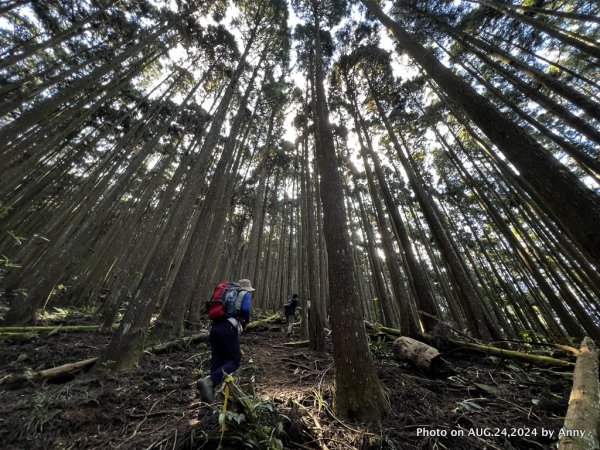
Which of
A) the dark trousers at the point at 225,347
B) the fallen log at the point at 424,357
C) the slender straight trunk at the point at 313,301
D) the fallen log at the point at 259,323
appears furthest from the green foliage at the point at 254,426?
the fallen log at the point at 259,323

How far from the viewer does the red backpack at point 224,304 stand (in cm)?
367

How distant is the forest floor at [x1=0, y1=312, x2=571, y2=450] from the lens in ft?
7.47

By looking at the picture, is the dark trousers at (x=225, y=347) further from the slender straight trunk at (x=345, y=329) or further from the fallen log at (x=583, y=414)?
the fallen log at (x=583, y=414)

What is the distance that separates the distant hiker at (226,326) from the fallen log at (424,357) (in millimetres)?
3301

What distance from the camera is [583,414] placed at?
196cm

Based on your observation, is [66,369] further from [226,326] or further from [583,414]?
[583,414]

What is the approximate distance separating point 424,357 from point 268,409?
3270mm

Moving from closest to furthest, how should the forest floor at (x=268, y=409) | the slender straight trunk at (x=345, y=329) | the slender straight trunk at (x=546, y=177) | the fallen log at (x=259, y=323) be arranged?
the forest floor at (x=268, y=409), the slender straight trunk at (x=546, y=177), the slender straight trunk at (x=345, y=329), the fallen log at (x=259, y=323)

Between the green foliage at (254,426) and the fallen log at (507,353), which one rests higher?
the fallen log at (507,353)

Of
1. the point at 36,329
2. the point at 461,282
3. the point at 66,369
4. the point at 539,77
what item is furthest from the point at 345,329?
the point at 539,77

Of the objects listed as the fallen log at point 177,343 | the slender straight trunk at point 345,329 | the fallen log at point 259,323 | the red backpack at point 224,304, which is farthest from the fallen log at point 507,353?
the fallen log at point 259,323

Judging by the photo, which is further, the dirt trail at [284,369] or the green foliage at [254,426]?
the dirt trail at [284,369]

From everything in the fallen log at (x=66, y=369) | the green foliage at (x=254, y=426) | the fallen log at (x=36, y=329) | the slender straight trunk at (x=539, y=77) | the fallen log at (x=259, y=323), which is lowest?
the green foliage at (x=254, y=426)

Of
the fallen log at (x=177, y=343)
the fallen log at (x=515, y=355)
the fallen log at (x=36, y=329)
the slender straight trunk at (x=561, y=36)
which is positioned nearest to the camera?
the fallen log at (x=515, y=355)
